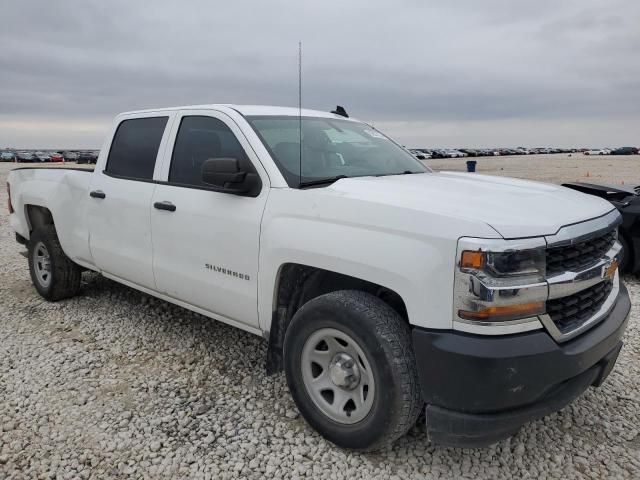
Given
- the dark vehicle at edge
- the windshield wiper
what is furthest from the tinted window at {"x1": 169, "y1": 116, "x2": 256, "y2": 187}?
the dark vehicle at edge

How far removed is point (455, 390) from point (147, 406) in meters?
2.03

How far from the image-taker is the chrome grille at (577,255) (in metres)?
2.37

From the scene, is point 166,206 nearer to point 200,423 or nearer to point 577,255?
point 200,423

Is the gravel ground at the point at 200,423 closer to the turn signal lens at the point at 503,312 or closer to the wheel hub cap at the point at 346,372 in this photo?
the wheel hub cap at the point at 346,372

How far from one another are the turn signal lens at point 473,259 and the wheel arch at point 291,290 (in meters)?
0.82

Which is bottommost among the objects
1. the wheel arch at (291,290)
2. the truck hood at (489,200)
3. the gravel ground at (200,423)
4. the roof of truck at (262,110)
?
the gravel ground at (200,423)

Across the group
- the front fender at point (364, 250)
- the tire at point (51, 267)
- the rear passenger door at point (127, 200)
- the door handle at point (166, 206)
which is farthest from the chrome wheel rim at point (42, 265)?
the front fender at point (364, 250)

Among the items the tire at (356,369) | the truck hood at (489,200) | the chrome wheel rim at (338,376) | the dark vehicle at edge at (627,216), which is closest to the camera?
the truck hood at (489,200)

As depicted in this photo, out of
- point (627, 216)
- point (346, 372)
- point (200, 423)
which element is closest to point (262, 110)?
point (346, 372)

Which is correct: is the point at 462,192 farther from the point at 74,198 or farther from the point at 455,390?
the point at 74,198

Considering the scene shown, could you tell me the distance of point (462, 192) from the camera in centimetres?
285

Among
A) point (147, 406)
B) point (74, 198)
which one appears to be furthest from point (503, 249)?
point (74, 198)

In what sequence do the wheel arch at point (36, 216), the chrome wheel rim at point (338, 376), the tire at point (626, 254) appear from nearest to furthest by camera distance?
the chrome wheel rim at point (338, 376) < the wheel arch at point (36, 216) < the tire at point (626, 254)

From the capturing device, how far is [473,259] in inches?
87.0
